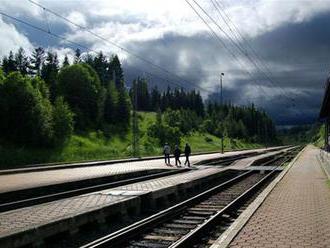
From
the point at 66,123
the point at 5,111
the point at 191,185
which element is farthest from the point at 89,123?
the point at 191,185

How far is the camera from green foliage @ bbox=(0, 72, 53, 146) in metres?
66.6

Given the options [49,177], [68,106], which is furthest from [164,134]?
[49,177]

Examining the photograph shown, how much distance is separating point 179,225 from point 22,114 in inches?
2283

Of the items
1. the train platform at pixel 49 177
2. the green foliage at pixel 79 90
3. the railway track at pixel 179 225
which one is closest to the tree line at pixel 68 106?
the green foliage at pixel 79 90

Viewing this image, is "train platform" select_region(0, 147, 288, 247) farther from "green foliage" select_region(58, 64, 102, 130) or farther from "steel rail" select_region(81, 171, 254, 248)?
"green foliage" select_region(58, 64, 102, 130)

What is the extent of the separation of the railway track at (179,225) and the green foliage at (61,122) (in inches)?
2218

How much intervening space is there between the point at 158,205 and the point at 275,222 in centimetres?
609

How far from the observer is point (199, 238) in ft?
36.5

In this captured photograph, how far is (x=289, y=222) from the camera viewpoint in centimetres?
1140

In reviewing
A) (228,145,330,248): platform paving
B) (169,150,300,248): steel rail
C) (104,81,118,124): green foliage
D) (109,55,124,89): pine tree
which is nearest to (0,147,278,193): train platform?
(169,150,300,248): steel rail

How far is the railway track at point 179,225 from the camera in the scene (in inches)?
415

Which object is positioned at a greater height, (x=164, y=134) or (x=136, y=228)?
(x=164, y=134)

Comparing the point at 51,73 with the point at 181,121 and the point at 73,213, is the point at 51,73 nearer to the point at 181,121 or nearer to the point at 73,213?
the point at 181,121

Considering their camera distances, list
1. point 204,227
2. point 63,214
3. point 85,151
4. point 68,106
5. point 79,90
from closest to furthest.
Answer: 1. point 63,214
2. point 204,227
3. point 85,151
4. point 68,106
5. point 79,90
